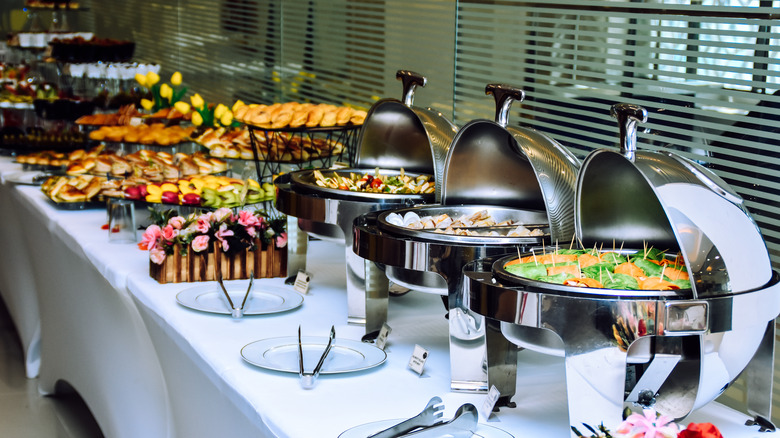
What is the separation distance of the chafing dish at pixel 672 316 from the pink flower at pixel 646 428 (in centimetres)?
26

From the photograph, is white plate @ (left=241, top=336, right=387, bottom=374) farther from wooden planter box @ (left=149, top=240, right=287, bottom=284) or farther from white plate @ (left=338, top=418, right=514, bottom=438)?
wooden planter box @ (left=149, top=240, right=287, bottom=284)

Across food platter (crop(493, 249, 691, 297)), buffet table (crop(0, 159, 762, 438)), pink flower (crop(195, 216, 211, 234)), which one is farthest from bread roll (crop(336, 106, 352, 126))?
food platter (crop(493, 249, 691, 297))

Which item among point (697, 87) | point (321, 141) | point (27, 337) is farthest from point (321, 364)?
point (27, 337)

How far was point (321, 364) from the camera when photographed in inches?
61.5

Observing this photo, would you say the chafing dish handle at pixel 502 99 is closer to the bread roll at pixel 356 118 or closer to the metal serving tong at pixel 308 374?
the metal serving tong at pixel 308 374

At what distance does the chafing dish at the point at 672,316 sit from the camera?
1148mm

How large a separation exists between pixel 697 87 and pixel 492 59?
2.54 feet

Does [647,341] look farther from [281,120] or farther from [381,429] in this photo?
[281,120]

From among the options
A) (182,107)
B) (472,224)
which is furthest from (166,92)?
(472,224)

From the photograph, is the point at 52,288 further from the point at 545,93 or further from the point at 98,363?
the point at 545,93

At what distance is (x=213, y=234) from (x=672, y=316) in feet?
4.55

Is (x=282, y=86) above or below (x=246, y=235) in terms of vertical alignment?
above

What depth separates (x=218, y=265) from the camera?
2270 mm

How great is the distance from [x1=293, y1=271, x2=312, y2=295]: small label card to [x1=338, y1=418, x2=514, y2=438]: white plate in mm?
855
